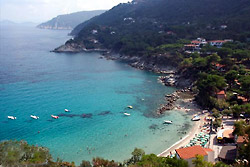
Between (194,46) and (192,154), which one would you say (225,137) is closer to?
(192,154)

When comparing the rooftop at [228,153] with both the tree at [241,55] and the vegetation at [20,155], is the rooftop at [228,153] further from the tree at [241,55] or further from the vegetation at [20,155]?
the tree at [241,55]

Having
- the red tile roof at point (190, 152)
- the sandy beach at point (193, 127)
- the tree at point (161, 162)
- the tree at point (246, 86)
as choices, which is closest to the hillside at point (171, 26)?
the tree at point (246, 86)

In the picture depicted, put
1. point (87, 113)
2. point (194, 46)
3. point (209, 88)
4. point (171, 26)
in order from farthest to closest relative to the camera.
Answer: point (171, 26) → point (194, 46) → point (209, 88) → point (87, 113)

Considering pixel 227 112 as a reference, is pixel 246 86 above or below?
above

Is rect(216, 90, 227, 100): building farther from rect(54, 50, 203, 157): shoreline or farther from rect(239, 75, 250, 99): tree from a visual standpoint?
rect(54, 50, 203, 157): shoreline

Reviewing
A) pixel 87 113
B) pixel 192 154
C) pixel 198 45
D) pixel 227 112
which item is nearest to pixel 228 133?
pixel 227 112

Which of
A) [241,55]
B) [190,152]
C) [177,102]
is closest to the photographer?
[190,152]

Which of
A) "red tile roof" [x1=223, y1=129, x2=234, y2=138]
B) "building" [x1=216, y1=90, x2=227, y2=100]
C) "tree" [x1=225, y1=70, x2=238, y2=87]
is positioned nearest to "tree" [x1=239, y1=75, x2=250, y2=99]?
"building" [x1=216, y1=90, x2=227, y2=100]
